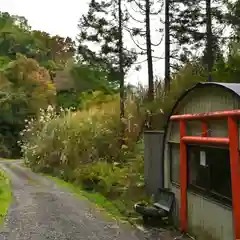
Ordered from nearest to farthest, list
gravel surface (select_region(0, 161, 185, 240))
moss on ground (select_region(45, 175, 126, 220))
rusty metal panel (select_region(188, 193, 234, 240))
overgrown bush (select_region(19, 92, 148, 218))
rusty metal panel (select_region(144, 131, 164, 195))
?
rusty metal panel (select_region(188, 193, 234, 240)) < gravel surface (select_region(0, 161, 185, 240)) < rusty metal panel (select_region(144, 131, 164, 195)) < moss on ground (select_region(45, 175, 126, 220)) < overgrown bush (select_region(19, 92, 148, 218))

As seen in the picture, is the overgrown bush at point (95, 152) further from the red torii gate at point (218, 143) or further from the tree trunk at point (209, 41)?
the tree trunk at point (209, 41)

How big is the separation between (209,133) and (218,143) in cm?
55

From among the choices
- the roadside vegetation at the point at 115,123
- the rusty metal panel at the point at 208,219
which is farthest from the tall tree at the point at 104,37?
the rusty metal panel at the point at 208,219

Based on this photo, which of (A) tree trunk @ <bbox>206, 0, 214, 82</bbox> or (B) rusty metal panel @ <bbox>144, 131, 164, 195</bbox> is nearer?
(B) rusty metal panel @ <bbox>144, 131, 164, 195</bbox>

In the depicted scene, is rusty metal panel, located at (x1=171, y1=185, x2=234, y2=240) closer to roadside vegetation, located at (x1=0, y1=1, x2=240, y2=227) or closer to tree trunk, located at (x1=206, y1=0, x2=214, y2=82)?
roadside vegetation, located at (x1=0, y1=1, x2=240, y2=227)

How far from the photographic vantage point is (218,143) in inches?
270

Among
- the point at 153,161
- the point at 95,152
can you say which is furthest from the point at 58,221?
the point at 95,152

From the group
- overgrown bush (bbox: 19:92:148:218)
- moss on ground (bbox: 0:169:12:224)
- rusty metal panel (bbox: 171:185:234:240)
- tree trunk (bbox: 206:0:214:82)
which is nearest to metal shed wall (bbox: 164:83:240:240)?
rusty metal panel (bbox: 171:185:234:240)

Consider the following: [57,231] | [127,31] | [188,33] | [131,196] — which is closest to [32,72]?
[127,31]

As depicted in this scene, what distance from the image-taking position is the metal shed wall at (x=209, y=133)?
22.0 ft

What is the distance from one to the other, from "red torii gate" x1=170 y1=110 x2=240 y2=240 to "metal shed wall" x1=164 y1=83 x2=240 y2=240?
0.46 ft

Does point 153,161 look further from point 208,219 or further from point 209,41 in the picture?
point 209,41

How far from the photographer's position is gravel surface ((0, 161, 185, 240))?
327 inches

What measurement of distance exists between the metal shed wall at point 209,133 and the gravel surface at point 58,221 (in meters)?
0.83
